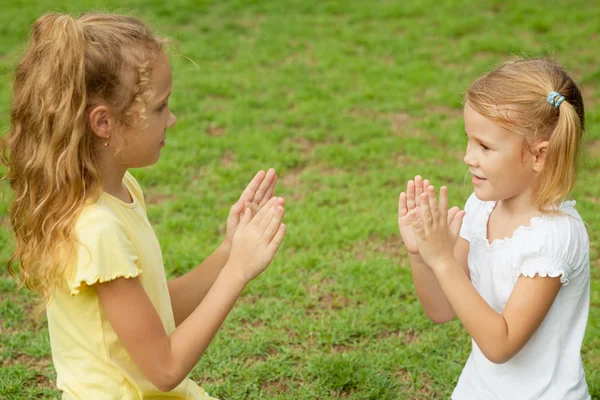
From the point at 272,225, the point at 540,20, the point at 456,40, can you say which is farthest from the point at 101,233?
the point at 540,20

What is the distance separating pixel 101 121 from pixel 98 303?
0.51 meters

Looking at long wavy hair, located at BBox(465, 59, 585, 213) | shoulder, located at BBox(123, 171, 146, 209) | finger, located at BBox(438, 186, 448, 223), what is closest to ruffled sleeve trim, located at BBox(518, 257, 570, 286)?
long wavy hair, located at BBox(465, 59, 585, 213)

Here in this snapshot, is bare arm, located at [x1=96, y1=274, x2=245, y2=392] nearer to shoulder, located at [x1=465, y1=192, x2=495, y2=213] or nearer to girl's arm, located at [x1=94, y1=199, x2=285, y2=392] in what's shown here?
girl's arm, located at [x1=94, y1=199, x2=285, y2=392]

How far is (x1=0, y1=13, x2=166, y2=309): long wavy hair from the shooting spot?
2053 mm

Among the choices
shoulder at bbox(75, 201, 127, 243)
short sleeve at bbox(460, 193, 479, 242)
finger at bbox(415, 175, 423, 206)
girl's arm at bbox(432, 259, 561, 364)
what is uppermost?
shoulder at bbox(75, 201, 127, 243)

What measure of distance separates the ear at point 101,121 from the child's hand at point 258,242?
19.4 inches

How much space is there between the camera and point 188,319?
2.27 m

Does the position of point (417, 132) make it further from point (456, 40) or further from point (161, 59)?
point (161, 59)

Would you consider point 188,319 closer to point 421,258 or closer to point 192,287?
point 192,287

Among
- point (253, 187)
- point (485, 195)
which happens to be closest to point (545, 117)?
point (485, 195)

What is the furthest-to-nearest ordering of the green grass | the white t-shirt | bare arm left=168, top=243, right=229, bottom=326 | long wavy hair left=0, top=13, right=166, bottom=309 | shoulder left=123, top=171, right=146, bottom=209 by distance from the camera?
the green grass → bare arm left=168, top=243, right=229, bottom=326 → shoulder left=123, top=171, right=146, bottom=209 → the white t-shirt → long wavy hair left=0, top=13, right=166, bottom=309

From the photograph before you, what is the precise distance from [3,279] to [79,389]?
6.81 ft

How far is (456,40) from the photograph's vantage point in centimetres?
790

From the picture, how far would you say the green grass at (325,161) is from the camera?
3.53 m
